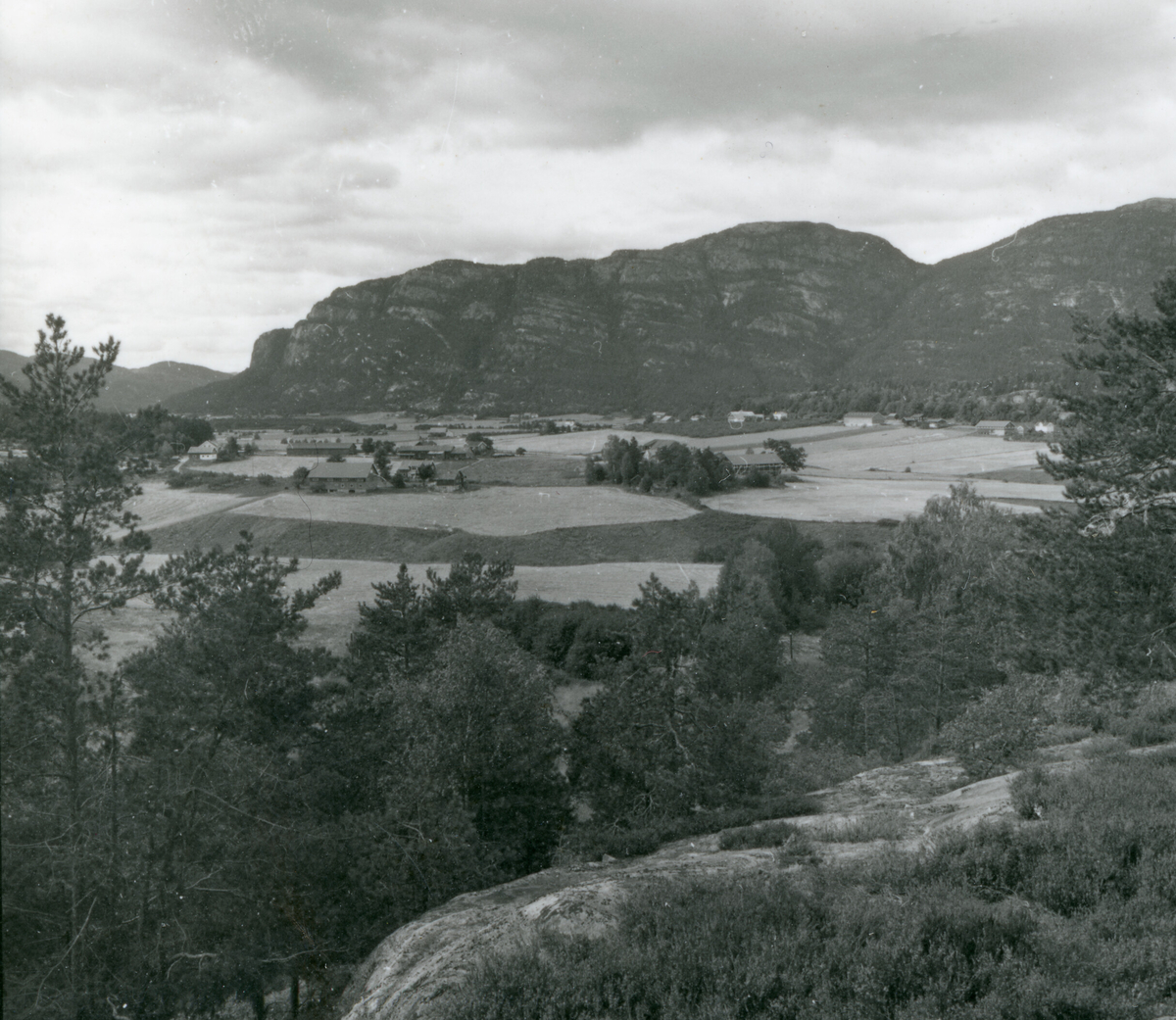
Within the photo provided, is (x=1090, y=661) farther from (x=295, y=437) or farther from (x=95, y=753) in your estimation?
(x=295, y=437)

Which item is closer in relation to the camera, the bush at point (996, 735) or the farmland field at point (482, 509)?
the bush at point (996, 735)

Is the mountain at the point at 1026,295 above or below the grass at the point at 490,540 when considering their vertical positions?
above


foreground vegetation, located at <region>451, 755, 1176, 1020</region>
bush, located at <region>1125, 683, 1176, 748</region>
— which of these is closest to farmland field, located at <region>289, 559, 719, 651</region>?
bush, located at <region>1125, 683, 1176, 748</region>

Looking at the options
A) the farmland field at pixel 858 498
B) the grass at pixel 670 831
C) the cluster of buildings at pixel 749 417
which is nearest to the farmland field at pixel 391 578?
the farmland field at pixel 858 498

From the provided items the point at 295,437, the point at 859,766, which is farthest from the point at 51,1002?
the point at 295,437

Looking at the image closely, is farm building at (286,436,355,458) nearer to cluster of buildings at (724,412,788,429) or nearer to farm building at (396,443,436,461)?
farm building at (396,443,436,461)

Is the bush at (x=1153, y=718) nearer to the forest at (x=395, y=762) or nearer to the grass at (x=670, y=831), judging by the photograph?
the forest at (x=395, y=762)

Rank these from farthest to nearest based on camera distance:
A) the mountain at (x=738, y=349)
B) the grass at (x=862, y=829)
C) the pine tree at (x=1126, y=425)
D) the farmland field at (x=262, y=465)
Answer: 1. the mountain at (x=738, y=349)
2. the farmland field at (x=262, y=465)
3. the pine tree at (x=1126, y=425)
4. the grass at (x=862, y=829)
